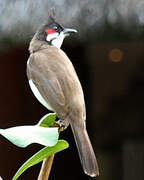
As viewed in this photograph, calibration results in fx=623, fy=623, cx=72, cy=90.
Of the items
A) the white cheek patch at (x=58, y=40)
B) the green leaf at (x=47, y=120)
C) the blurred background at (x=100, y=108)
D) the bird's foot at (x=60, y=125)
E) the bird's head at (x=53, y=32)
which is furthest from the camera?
the blurred background at (x=100, y=108)

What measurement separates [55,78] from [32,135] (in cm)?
43

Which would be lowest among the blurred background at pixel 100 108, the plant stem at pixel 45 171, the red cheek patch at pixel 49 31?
the blurred background at pixel 100 108

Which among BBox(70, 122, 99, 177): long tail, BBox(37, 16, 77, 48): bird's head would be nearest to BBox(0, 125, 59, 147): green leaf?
BBox(70, 122, 99, 177): long tail

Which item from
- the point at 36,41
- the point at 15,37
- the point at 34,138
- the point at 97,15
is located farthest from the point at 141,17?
the point at 34,138

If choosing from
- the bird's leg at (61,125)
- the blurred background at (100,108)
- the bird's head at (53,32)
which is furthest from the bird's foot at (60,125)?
the blurred background at (100,108)

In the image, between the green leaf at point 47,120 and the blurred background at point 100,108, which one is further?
the blurred background at point 100,108

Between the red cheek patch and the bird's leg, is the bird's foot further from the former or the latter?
the red cheek patch

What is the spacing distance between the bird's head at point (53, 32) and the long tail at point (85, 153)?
0.89ft

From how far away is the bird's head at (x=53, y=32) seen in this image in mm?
1639

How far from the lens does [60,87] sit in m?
1.54

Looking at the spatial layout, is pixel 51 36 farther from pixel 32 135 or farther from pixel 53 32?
pixel 32 135

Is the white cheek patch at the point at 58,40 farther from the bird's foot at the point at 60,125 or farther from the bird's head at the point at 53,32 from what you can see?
the bird's foot at the point at 60,125

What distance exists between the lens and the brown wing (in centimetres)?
149

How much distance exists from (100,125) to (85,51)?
25.2 inches
